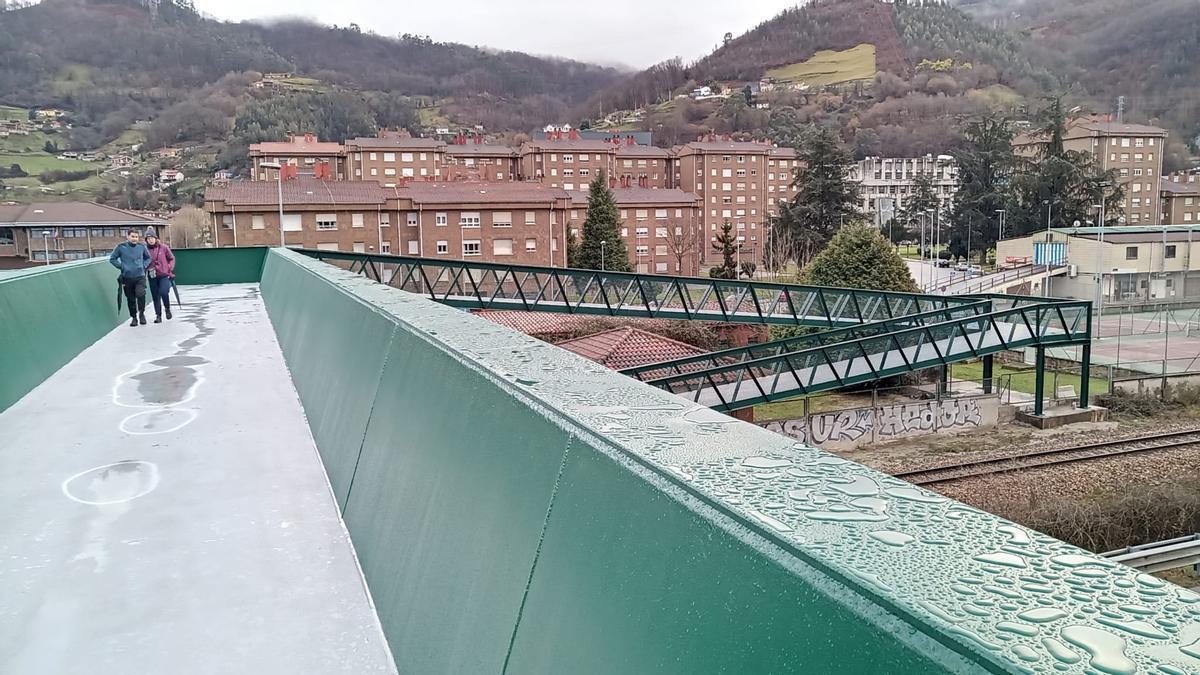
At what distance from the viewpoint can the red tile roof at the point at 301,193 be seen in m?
47.4

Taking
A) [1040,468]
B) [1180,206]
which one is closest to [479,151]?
[1180,206]

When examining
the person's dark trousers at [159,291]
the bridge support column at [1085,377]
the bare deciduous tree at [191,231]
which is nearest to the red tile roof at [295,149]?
the bare deciduous tree at [191,231]

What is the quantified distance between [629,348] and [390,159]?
63.7 m

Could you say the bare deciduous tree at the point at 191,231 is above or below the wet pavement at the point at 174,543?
above

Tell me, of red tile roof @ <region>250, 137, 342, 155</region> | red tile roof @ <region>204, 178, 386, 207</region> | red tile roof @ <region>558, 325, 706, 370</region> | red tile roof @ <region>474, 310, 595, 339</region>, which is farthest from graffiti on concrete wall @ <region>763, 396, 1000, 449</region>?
red tile roof @ <region>250, 137, 342, 155</region>

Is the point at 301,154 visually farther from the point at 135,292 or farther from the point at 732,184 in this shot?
the point at 135,292

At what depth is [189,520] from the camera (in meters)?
4.17

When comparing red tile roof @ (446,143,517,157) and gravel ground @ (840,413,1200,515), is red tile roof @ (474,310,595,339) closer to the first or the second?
gravel ground @ (840,413,1200,515)

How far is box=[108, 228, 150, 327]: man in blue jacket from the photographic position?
39.4 ft

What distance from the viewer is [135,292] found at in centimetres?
1226

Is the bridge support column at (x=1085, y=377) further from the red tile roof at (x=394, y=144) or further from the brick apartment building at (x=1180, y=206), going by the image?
the brick apartment building at (x=1180, y=206)

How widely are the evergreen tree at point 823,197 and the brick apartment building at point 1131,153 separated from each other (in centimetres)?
2973

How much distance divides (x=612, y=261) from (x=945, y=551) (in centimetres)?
5781

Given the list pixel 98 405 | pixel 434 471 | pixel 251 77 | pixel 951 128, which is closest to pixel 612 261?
pixel 98 405
